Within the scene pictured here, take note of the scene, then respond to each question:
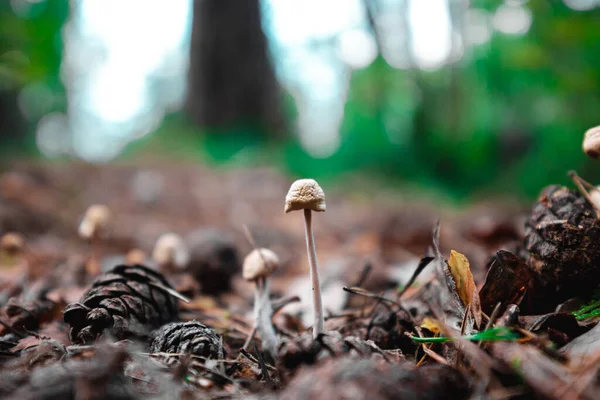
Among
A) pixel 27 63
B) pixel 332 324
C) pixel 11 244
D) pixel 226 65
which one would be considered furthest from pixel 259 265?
pixel 226 65

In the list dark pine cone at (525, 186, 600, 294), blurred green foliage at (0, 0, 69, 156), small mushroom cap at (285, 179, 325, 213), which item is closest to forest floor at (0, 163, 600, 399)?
dark pine cone at (525, 186, 600, 294)

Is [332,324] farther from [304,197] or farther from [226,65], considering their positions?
[226,65]

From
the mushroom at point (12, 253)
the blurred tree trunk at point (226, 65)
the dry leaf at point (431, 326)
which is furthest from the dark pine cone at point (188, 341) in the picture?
the blurred tree trunk at point (226, 65)

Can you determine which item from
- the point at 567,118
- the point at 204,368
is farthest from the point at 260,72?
the point at 204,368

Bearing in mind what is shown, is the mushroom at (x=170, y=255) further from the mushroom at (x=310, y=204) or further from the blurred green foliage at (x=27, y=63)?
the blurred green foliage at (x=27, y=63)

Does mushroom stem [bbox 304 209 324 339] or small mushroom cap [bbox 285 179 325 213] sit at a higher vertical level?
small mushroom cap [bbox 285 179 325 213]

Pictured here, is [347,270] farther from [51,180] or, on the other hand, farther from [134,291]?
[51,180]

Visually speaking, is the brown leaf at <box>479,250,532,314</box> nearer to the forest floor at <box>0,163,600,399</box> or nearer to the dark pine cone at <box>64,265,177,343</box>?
the forest floor at <box>0,163,600,399</box>
